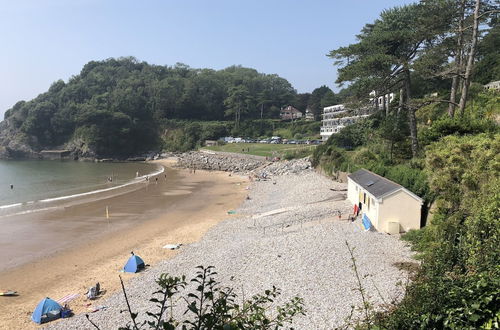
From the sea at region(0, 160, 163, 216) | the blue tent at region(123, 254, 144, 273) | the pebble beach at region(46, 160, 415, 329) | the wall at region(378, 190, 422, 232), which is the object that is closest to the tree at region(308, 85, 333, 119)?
the sea at region(0, 160, 163, 216)

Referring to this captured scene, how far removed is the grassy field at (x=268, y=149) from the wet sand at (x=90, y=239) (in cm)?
2276

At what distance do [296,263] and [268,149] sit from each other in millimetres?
56589

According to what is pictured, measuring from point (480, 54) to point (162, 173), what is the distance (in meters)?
46.2

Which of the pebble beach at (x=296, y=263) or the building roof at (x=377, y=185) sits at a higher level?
the building roof at (x=377, y=185)

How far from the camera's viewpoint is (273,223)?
23.4 meters

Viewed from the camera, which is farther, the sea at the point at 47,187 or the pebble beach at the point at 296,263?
the sea at the point at 47,187

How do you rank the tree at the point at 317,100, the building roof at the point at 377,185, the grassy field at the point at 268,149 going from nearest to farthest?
the building roof at the point at 377,185
the grassy field at the point at 268,149
the tree at the point at 317,100

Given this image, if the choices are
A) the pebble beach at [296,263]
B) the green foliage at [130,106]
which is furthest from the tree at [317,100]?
the pebble beach at [296,263]

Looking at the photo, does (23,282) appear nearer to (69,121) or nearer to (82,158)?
(82,158)

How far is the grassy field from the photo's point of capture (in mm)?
61162

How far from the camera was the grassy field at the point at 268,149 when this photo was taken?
61162 millimetres

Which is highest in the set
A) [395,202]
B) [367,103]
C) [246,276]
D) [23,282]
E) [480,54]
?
[480,54]

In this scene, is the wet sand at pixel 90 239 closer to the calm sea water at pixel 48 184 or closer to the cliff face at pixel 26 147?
the calm sea water at pixel 48 184

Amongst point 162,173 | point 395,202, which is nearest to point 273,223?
point 395,202
